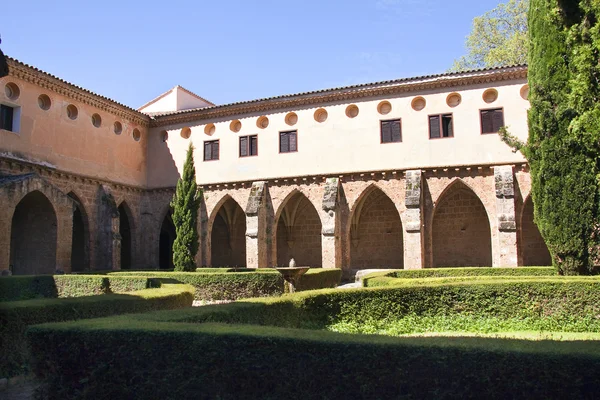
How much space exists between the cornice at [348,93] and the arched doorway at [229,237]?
5.37m

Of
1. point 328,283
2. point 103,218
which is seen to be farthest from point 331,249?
point 103,218

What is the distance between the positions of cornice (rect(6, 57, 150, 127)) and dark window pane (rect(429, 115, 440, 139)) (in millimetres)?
13697

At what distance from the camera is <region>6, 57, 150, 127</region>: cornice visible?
19698mm

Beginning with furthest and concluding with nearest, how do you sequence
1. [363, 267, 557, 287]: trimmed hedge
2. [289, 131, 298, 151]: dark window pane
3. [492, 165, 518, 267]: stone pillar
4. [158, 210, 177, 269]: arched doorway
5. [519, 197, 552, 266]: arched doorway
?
[158, 210, 177, 269]: arched doorway, [289, 131, 298, 151]: dark window pane, [519, 197, 552, 266]: arched doorway, [492, 165, 518, 267]: stone pillar, [363, 267, 557, 287]: trimmed hedge

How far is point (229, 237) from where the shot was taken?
28.9 metres

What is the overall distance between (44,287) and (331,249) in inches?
423

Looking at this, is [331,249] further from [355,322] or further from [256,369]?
[256,369]

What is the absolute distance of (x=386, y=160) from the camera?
22.4 metres

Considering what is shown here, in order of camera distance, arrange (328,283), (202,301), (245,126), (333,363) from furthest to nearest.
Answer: (245,126) → (328,283) → (202,301) → (333,363)

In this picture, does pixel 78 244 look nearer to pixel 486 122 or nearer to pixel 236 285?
pixel 236 285

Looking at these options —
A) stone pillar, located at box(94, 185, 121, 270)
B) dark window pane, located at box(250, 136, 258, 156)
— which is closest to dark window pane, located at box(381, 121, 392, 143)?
dark window pane, located at box(250, 136, 258, 156)

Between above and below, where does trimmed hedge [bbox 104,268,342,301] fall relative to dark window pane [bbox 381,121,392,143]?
below

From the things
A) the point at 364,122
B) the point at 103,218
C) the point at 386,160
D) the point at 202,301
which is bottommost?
the point at 202,301

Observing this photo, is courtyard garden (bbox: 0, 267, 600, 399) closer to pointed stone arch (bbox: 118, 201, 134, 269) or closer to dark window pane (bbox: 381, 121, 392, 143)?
dark window pane (bbox: 381, 121, 392, 143)
